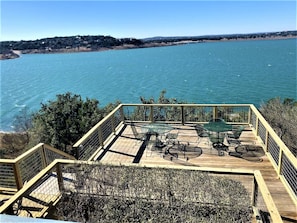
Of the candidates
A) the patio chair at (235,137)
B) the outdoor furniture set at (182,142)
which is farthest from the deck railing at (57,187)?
the patio chair at (235,137)

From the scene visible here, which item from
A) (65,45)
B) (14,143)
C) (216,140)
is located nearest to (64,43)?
(65,45)

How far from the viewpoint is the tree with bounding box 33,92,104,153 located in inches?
534

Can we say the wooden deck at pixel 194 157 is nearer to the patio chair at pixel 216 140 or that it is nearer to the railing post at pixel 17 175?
the patio chair at pixel 216 140

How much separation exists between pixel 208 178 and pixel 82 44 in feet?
343

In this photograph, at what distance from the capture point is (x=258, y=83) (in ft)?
139

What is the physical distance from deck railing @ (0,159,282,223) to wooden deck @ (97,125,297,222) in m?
1.30

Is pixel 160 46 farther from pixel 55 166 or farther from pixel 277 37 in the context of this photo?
pixel 55 166

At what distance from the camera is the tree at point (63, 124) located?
44.5 ft

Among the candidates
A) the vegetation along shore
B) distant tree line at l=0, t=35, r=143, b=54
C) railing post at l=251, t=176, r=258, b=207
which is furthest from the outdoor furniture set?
distant tree line at l=0, t=35, r=143, b=54

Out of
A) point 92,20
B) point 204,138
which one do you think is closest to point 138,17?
point 92,20

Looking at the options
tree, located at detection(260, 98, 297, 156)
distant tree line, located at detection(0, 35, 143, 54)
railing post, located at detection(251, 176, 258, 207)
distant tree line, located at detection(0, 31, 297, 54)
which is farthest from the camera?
distant tree line, located at detection(0, 35, 143, 54)

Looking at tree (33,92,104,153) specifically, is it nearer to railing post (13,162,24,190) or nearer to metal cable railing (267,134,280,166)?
railing post (13,162,24,190)

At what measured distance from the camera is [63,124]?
13766 millimetres

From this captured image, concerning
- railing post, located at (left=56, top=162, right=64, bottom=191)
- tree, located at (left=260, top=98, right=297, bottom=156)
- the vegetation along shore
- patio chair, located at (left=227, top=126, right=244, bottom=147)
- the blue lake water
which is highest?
Answer: the vegetation along shore
